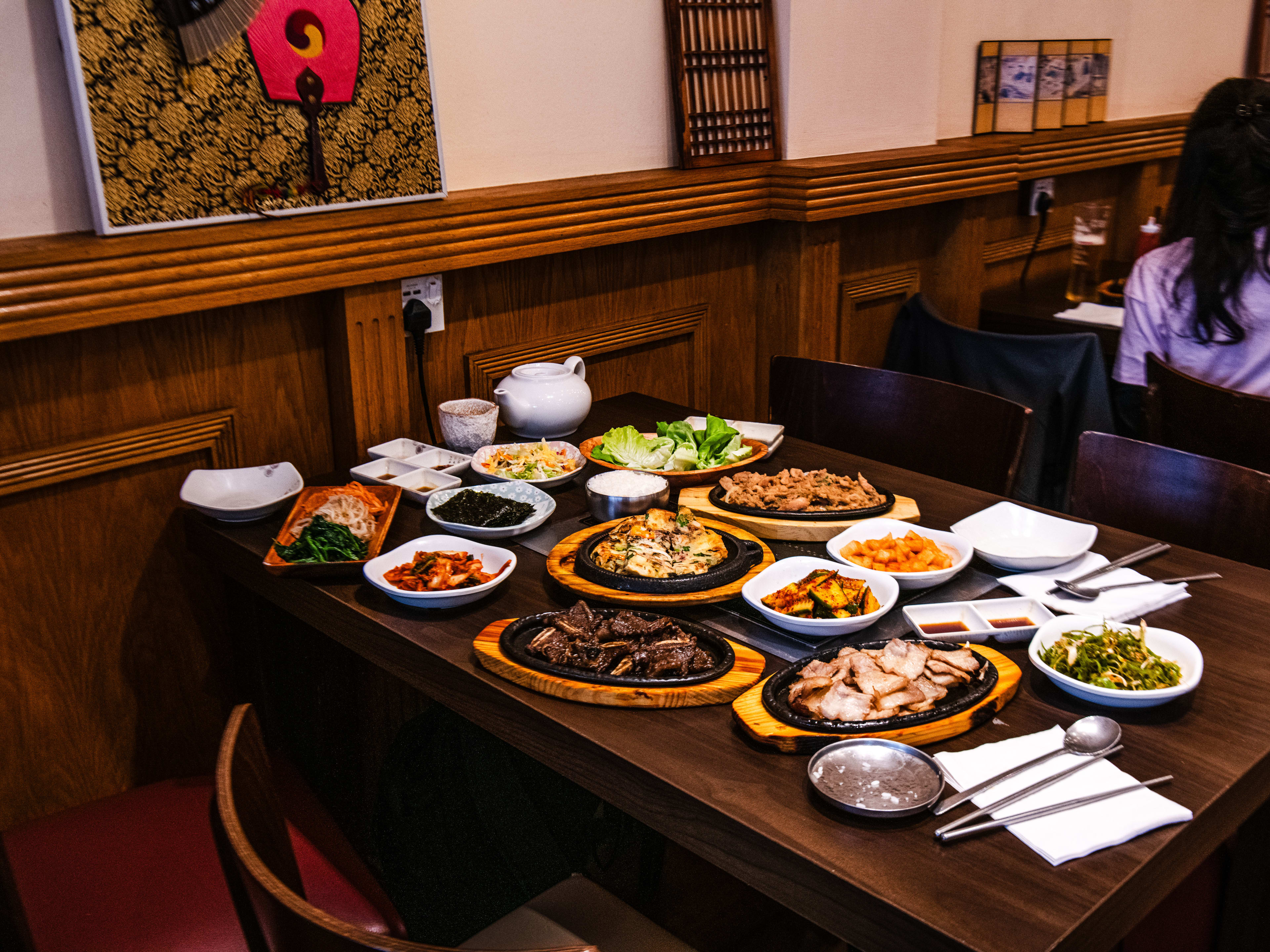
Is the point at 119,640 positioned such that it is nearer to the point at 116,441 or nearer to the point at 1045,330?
the point at 116,441

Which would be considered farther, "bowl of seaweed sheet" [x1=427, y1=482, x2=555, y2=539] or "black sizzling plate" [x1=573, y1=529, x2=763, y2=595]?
"bowl of seaweed sheet" [x1=427, y1=482, x2=555, y2=539]

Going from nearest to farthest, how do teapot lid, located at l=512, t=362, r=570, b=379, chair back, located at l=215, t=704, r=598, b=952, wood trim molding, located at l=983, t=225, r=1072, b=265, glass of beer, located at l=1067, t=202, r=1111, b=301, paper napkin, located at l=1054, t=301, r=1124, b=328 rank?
chair back, located at l=215, t=704, r=598, b=952
teapot lid, located at l=512, t=362, r=570, b=379
paper napkin, located at l=1054, t=301, r=1124, b=328
glass of beer, located at l=1067, t=202, r=1111, b=301
wood trim molding, located at l=983, t=225, r=1072, b=265

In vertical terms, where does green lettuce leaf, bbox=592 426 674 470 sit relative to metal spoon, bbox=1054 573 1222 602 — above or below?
above

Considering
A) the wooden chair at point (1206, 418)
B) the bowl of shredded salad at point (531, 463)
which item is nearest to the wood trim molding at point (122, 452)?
the bowl of shredded salad at point (531, 463)

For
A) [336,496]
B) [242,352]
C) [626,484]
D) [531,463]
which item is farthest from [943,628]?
[242,352]

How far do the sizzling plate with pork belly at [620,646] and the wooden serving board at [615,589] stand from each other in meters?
0.07

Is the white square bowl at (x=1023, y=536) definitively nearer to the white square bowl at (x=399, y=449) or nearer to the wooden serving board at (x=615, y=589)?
the wooden serving board at (x=615, y=589)

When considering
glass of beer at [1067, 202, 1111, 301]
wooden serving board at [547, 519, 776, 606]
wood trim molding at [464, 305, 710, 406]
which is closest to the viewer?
wooden serving board at [547, 519, 776, 606]

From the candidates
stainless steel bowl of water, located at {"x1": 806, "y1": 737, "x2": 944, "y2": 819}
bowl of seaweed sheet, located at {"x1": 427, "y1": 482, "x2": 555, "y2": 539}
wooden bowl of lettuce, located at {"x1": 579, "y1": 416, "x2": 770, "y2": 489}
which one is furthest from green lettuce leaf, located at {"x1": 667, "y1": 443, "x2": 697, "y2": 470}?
stainless steel bowl of water, located at {"x1": 806, "y1": 737, "x2": 944, "y2": 819}

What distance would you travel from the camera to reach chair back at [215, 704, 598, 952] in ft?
2.51

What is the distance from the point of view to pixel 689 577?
1.44 meters

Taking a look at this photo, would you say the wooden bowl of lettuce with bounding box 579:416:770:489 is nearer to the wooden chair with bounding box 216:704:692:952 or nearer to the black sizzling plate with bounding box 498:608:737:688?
the black sizzling plate with bounding box 498:608:737:688

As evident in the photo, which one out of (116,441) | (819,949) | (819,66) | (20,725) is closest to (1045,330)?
(819,66)

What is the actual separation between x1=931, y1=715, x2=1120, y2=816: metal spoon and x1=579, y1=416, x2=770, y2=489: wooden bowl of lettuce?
0.81 metres
